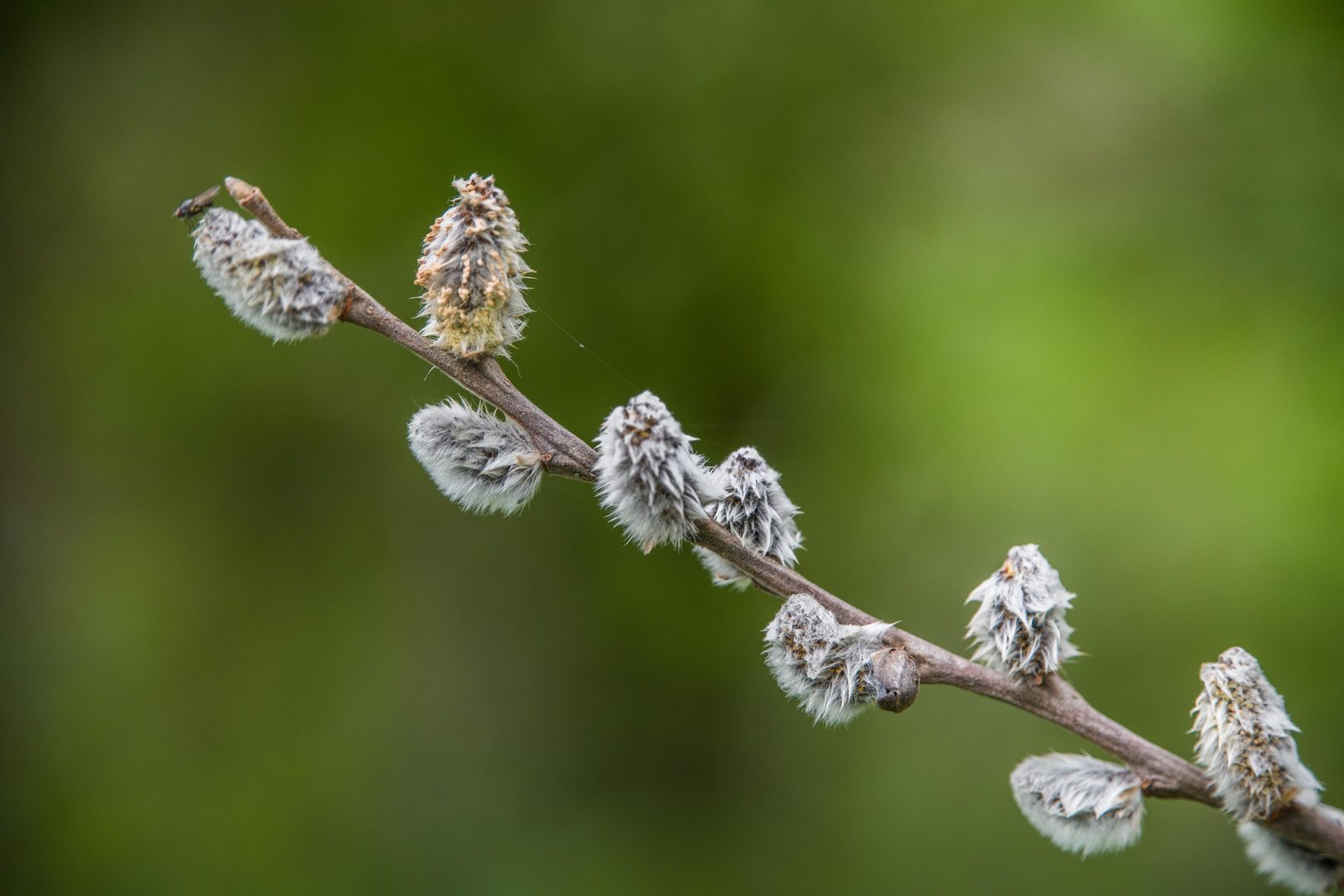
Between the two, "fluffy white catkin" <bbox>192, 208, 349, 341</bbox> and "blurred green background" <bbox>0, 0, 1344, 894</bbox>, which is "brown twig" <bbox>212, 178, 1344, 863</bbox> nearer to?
"fluffy white catkin" <bbox>192, 208, 349, 341</bbox>

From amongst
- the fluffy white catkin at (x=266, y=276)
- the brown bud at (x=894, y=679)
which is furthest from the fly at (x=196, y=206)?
the brown bud at (x=894, y=679)

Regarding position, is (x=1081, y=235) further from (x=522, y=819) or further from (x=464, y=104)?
(x=522, y=819)

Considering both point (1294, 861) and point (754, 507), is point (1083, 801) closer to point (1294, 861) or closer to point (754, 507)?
point (1294, 861)

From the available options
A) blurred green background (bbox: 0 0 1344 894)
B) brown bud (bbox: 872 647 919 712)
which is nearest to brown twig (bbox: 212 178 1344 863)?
brown bud (bbox: 872 647 919 712)

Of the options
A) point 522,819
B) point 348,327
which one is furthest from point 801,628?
point 348,327

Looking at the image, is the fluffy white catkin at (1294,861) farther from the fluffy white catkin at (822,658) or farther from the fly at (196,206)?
the fly at (196,206)

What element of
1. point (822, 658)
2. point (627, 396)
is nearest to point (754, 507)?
point (822, 658)
